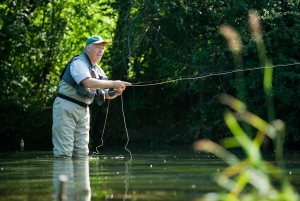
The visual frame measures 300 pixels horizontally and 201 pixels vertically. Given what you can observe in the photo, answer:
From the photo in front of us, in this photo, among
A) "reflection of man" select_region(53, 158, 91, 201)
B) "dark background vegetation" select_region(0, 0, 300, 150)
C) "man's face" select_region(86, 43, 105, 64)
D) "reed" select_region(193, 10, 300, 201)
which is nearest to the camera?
"reed" select_region(193, 10, 300, 201)

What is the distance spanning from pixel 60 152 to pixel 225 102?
4855 millimetres

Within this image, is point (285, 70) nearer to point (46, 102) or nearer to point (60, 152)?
point (60, 152)

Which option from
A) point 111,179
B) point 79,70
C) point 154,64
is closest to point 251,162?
point 111,179

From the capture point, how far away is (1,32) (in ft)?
56.1

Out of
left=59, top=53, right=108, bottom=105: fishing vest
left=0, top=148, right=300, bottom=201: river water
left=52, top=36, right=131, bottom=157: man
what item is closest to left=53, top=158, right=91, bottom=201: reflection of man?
left=0, top=148, right=300, bottom=201: river water

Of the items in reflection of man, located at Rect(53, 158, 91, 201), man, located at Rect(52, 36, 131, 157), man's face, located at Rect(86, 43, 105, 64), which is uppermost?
man's face, located at Rect(86, 43, 105, 64)

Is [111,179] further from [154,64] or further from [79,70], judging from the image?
[154,64]

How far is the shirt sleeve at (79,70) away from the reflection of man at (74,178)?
102 centimetres

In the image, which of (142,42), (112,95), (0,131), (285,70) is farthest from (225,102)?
(0,131)

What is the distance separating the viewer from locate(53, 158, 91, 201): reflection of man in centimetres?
513

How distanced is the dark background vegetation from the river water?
4.53 m

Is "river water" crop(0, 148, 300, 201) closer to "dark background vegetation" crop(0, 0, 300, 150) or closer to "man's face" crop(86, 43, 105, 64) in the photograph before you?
"man's face" crop(86, 43, 105, 64)

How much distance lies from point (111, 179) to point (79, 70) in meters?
3.01

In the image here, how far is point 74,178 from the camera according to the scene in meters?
6.49
